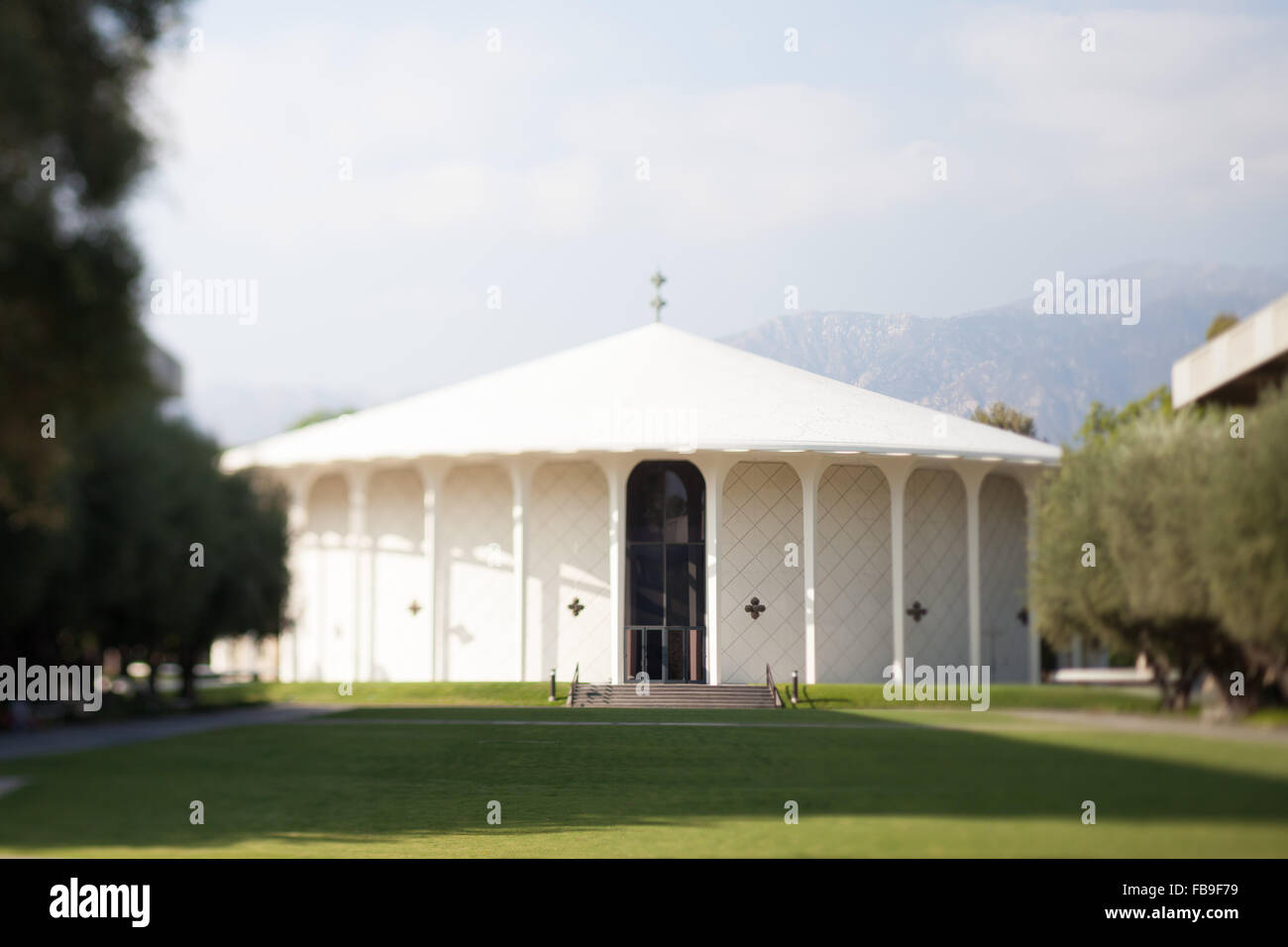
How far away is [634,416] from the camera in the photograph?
3797 cm

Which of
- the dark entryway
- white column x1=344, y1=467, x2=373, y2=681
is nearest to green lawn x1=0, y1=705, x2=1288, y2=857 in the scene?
the dark entryway

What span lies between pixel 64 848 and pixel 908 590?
99.7 feet

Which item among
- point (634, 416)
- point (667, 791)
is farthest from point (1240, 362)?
point (634, 416)

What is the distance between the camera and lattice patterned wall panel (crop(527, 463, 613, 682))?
127 feet

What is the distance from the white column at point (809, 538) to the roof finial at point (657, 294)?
9.33 metres

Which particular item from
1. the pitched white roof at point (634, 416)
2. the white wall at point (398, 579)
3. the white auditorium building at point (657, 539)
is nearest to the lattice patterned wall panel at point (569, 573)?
the white auditorium building at point (657, 539)

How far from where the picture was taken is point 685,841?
1143 centimetres

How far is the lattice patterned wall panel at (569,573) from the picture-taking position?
38594 millimetres

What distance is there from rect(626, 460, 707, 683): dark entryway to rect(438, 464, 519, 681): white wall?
4.19m

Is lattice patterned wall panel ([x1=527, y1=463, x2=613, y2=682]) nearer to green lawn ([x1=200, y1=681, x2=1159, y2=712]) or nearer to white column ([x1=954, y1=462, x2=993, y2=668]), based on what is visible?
green lawn ([x1=200, y1=681, x2=1159, y2=712])

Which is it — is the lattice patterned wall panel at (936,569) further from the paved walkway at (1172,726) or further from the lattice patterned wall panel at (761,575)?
the paved walkway at (1172,726)

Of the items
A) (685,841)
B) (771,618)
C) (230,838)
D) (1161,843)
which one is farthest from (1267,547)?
(771,618)

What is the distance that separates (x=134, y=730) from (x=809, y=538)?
2032 cm
